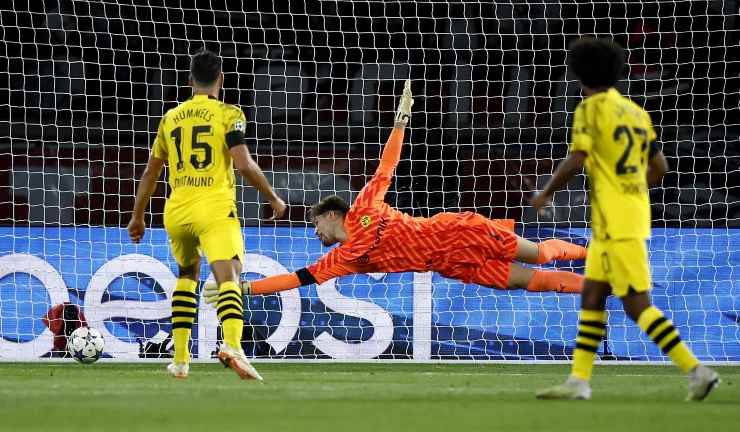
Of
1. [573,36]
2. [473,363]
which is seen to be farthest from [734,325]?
[573,36]

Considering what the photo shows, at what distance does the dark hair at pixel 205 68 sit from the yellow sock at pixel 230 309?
1.11 meters

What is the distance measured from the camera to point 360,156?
12.9m

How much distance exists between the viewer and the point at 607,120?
18.4 ft

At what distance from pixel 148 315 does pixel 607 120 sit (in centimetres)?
607

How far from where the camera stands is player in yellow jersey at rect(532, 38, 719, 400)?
18.2ft

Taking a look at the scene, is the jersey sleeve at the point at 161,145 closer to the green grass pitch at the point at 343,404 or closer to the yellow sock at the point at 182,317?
the yellow sock at the point at 182,317

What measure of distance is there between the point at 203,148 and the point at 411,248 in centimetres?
225

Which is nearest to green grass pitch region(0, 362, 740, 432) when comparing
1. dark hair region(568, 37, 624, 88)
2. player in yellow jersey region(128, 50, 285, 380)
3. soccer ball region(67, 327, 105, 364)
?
player in yellow jersey region(128, 50, 285, 380)

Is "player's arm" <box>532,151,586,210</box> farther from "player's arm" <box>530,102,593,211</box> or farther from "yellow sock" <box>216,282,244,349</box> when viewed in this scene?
"yellow sock" <box>216,282,244,349</box>

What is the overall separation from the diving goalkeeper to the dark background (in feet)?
11.3

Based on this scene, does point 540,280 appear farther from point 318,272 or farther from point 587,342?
point 587,342

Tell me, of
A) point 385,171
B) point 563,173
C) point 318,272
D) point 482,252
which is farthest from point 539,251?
point 563,173

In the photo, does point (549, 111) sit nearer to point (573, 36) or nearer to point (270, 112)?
point (573, 36)

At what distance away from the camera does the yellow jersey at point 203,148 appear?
693 centimetres
